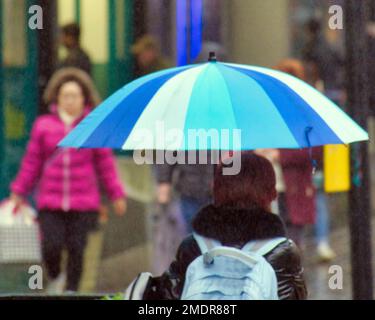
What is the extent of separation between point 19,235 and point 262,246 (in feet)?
15.3

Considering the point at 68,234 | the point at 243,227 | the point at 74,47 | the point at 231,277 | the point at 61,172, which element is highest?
the point at 74,47

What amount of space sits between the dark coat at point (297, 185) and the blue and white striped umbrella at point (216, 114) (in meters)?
3.75

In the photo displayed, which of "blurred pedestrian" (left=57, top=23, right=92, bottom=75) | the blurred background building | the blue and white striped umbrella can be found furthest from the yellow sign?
the blue and white striped umbrella

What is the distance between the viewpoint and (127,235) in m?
10.1

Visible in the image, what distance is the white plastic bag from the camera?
926cm

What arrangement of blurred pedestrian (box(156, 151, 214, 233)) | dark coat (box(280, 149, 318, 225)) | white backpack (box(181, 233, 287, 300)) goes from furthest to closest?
dark coat (box(280, 149, 318, 225)) → blurred pedestrian (box(156, 151, 214, 233)) → white backpack (box(181, 233, 287, 300))

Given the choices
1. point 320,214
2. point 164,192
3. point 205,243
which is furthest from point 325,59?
point 205,243

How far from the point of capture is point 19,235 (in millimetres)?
9352

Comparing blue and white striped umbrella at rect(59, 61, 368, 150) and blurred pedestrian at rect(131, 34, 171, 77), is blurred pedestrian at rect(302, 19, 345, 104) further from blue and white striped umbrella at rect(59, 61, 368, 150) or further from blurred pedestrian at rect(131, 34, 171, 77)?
blue and white striped umbrella at rect(59, 61, 368, 150)

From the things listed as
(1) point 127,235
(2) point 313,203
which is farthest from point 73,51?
(2) point 313,203

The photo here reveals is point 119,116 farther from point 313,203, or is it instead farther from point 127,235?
point 127,235

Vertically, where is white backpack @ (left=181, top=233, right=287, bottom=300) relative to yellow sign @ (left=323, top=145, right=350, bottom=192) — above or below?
above

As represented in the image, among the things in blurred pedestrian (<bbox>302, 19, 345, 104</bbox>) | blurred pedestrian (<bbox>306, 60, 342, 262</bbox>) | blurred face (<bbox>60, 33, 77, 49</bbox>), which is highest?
blurred face (<bbox>60, 33, 77, 49</bbox>)

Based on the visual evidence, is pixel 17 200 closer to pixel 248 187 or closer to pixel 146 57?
pixel 146 57
